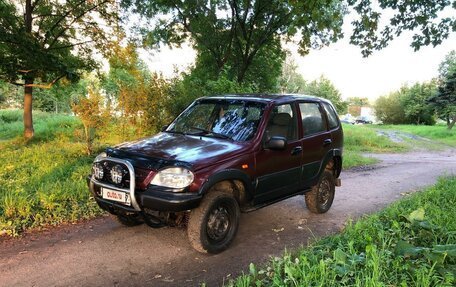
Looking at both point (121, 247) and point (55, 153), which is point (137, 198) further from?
point (55, 153)

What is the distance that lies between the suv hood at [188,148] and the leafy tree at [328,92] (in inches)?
2220

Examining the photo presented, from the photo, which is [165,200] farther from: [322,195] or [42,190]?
[322,195]

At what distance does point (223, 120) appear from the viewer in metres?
5.38

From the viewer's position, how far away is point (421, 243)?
3.67 metres

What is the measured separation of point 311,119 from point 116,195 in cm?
343

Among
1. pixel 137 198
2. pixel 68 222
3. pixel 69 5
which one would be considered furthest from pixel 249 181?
pixel 69 5

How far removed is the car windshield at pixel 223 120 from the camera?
5.12 m

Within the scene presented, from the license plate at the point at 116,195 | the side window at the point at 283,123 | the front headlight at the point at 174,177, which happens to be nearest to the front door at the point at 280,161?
the side window at the point at 283,123

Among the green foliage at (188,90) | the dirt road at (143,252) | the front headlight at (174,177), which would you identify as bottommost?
the dirt road at (143,252)

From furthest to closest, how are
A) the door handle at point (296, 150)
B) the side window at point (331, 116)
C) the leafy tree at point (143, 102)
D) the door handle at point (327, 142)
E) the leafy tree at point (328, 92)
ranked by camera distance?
the leafy tree at point (328, 92) → the leafy tree at point (143, 102) → the side window at point (331, 116) → the door handle at point (327, 142) → the door handle at point (296, 150)

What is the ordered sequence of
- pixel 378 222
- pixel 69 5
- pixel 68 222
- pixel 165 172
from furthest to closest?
pixel 69 5, pixel 68 222, pixel 378 222, pixel 165 172

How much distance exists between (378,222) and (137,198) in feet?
9.79

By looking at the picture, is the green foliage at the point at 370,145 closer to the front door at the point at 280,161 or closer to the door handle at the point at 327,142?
the door handle at the point at 327,142

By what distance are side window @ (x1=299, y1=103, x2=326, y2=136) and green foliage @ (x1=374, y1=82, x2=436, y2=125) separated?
1865 inches
